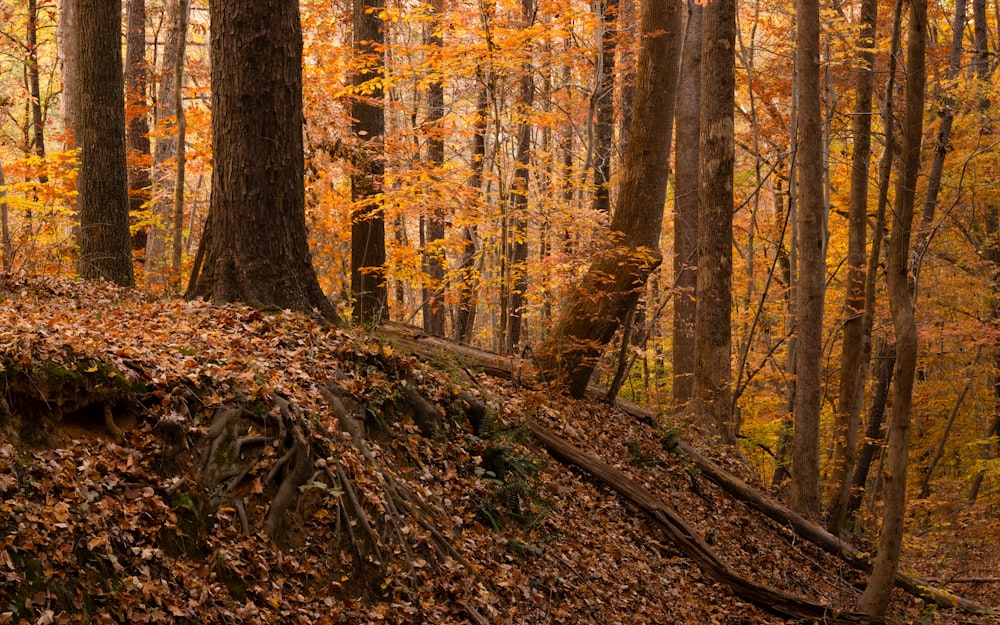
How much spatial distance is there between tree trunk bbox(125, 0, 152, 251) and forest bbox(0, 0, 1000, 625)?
0.12 meters

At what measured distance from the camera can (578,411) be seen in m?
11.1

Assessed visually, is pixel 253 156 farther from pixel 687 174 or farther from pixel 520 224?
pixel 687 174

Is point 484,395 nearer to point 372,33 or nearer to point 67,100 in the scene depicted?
point 372,33

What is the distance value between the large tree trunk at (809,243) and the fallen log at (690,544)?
318 centimetres

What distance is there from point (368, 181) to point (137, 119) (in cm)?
761

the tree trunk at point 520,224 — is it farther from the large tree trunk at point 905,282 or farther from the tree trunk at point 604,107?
the large tree trunk at point 905,282

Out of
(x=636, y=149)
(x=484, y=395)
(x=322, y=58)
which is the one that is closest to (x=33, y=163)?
(x=322, y=58)

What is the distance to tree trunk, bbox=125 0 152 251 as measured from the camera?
603 inches

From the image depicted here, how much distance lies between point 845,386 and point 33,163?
13.1 m

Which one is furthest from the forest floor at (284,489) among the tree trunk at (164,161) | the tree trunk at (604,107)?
the tree trunk at (604,107)

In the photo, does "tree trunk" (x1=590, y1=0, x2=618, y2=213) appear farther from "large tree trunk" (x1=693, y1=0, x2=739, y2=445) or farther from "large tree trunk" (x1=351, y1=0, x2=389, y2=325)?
"large tree trunk" (x1=351, y1=0, x2=389, y2=325)

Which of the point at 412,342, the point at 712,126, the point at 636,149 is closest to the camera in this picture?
the point at 412,342

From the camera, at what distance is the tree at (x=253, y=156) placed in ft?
25.1

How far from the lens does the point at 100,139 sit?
10281 mm
